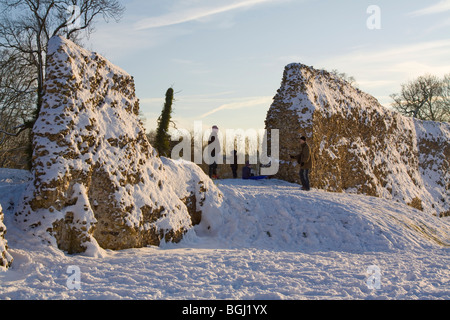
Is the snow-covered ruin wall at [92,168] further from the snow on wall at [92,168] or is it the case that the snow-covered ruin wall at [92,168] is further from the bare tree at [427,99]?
the bare tree at [427,99]

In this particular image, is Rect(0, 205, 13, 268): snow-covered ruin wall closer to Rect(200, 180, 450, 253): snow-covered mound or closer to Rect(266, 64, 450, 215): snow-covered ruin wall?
Rect(200, 180, 450, 253): snow-covered mound

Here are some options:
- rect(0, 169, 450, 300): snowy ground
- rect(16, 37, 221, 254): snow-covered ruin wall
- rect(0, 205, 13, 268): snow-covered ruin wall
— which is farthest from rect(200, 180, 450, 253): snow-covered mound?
rect(0, 205, 13, 268): snow-covered ruin wall

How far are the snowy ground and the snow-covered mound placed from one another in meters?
0.02

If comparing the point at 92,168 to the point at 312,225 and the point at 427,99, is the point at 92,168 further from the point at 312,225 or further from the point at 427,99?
the point at 427,99

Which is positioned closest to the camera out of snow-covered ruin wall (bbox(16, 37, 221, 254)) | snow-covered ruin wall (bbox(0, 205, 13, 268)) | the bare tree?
snow-covered ruin wall (bbox(0, 205, 13, 268))

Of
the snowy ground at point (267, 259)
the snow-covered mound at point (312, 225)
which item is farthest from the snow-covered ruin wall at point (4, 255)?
the snow-covered mound at point (312, 225)

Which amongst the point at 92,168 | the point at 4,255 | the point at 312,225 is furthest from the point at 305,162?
the point at 4,255

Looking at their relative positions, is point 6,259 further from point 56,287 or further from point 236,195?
point 236,195

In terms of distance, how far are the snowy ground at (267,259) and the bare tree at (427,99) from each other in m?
32.4

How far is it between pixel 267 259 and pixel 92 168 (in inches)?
138

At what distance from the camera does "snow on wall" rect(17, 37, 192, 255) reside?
23.1ft

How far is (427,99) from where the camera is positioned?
41594 millimetres

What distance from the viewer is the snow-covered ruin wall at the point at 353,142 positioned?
15.5 meters
